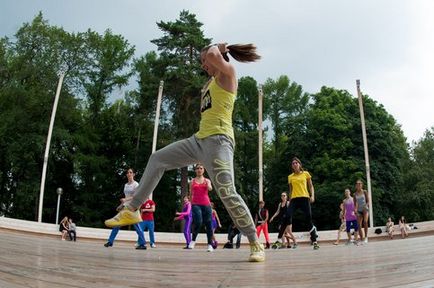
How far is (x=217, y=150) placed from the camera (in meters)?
5.05

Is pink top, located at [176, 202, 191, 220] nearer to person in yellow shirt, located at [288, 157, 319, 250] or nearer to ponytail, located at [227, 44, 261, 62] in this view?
person in yellow shirt, located at [288, 157, 319, 250]

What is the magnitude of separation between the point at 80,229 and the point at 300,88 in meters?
38.4

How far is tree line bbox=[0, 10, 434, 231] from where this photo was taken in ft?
134

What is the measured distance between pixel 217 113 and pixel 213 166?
1.99 feet

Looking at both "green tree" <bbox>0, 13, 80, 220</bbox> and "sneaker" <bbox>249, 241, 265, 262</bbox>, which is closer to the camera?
"sneaker" <bbox>249, 241, 265, 262</bbox>

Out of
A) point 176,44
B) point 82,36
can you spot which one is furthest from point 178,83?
point 82,36

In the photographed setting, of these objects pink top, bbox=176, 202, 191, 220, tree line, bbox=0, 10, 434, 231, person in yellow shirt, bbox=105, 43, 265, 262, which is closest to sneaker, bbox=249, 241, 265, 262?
person in yellow shirt, bbox=105, 43, 265, 262

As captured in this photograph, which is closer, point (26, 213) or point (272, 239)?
point (272, 239)

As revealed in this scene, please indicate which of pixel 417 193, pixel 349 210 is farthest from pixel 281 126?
pixel 349 210

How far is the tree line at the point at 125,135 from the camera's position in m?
40.7

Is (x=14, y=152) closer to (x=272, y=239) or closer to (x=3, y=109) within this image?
(x=3, y=109)

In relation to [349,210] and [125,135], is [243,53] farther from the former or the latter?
[125,135]

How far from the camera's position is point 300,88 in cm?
5819

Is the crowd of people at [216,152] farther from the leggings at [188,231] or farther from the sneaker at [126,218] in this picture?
the leggings at [188,231]
